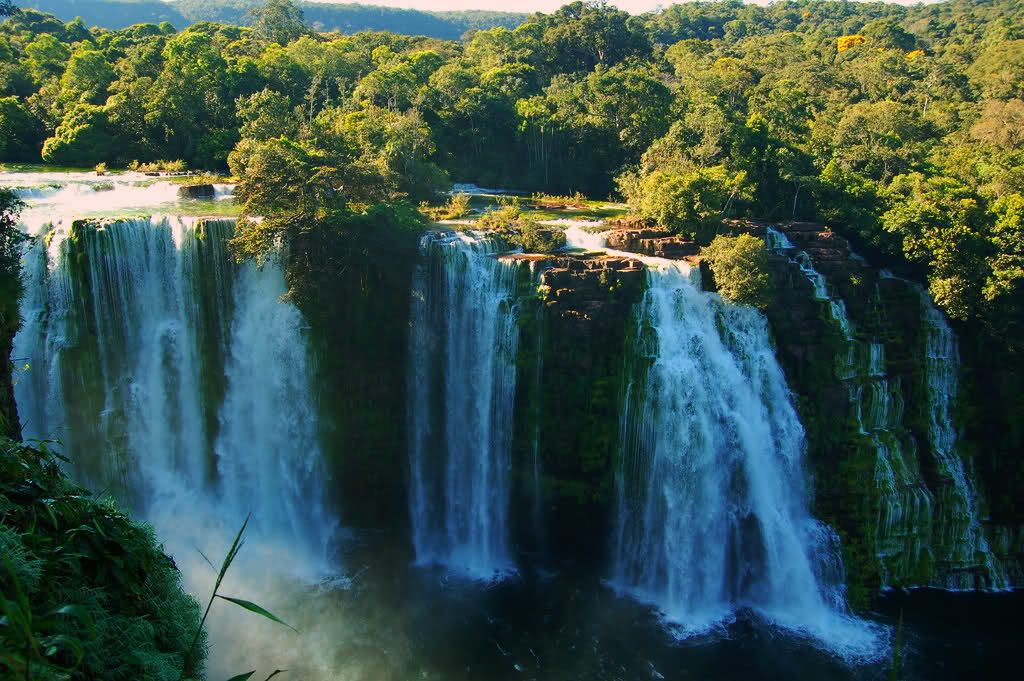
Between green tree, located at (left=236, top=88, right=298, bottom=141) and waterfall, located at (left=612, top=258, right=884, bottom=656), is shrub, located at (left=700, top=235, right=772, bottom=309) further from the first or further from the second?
green tree, located at (left=236, top=88, right=298, bottom=141)

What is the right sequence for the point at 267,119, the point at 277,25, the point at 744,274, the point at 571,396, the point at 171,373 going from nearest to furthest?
the point at 171,373 < the point at 744,274 < the point at 571,396 < the point at 267,119 < the point at 277,25

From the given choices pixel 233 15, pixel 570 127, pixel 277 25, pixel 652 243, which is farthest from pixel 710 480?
pixel 233 15

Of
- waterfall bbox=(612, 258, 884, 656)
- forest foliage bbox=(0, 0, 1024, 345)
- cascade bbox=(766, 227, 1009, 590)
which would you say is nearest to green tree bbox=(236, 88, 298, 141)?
forest foliage bbox=(0, 0, 1024, 345)

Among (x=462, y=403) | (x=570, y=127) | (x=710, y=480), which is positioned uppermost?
(x=570, y=127)

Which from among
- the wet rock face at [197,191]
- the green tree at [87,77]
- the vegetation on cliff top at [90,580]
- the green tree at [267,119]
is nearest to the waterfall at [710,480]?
the green tree at [267,119]

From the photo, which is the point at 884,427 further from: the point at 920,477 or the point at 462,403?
the point at 462,403

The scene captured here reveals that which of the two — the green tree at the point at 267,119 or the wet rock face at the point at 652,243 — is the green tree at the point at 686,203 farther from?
the green tree at the point at 267,119
